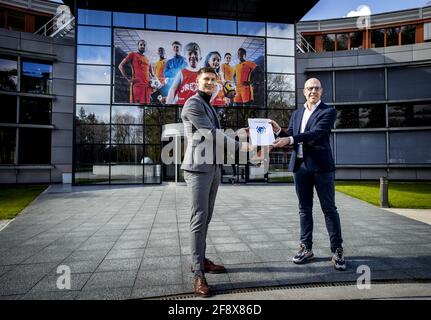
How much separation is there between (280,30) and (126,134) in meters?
13.2

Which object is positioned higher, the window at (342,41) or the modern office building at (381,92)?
the window at (342,41)

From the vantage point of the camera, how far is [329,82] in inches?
823

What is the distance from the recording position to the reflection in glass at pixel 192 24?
1900 centimetres

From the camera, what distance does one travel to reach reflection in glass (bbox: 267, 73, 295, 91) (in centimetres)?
1972

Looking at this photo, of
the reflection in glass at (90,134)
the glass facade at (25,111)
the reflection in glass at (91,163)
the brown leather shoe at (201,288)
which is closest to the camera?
the brown leather shoe at (201,288)

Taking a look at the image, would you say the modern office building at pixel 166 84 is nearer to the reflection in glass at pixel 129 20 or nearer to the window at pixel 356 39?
the reflection in glass at pixel 129 20

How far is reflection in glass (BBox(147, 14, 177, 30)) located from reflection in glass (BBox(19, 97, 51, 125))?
332 inches

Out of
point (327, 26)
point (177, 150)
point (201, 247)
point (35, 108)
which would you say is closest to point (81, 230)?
point (201, 247)

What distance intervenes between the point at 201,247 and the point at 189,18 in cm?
1934

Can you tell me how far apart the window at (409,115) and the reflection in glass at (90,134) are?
1998cm

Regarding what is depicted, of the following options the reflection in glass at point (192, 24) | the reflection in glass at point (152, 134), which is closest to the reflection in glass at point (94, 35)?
the reflection in glass at point (192, 24)

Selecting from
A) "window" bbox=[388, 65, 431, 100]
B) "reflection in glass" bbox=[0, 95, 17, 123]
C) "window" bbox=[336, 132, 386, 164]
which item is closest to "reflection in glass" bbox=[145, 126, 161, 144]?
"reflection in glass" bbox=[0, 95, 17, 123]

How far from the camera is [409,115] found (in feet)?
65.1

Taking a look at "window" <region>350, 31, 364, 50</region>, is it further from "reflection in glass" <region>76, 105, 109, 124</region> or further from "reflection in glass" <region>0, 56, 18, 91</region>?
"reflection in glass" <region>0, 56, 18, 91</region>
